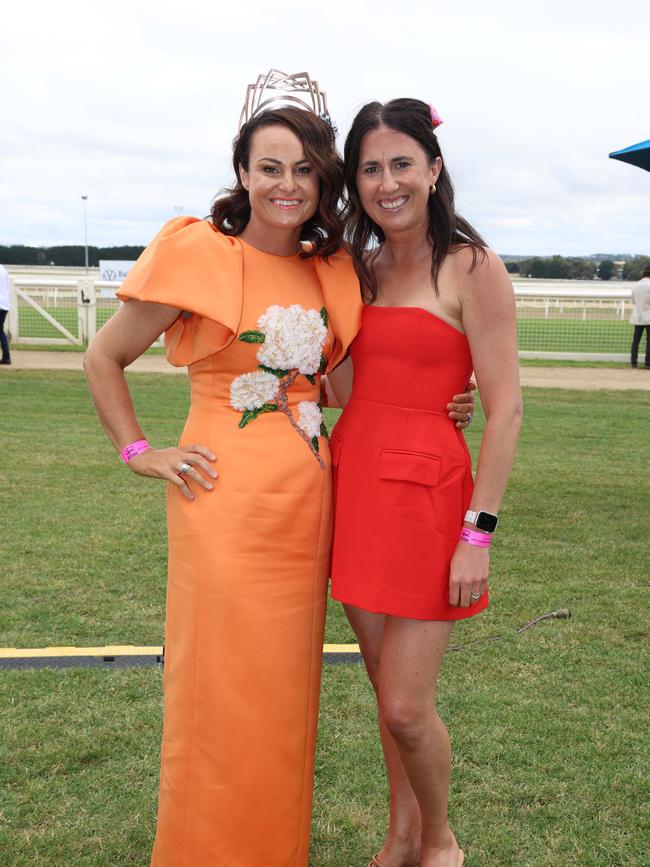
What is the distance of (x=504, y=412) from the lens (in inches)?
103

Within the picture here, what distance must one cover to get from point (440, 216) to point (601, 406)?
33.8ft

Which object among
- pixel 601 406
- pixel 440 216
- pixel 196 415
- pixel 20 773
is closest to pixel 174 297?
pixel 196 415

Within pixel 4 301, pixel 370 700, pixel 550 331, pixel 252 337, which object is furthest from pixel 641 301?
pixel 252 337

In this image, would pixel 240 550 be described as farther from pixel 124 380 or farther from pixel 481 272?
pixel 481 272

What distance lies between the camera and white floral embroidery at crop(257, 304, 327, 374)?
2594mm

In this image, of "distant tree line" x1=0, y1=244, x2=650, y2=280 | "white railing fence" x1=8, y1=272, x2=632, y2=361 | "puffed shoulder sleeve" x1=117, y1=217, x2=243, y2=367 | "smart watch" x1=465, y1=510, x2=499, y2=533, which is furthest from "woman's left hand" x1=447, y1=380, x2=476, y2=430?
"distant tree line" x1=0, y1=244, x2=650, y2=280

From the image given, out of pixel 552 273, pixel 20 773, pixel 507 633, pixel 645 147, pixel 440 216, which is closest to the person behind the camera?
pixel 440 216

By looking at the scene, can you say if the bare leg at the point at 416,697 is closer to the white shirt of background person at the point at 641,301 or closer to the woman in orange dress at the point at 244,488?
the woman in orange dress at the point at 244,488

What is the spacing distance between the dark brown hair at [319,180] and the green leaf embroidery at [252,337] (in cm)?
28

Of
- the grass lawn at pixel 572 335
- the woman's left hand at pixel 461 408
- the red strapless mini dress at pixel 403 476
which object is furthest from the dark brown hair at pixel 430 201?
the grass lawn at pixel 572 335

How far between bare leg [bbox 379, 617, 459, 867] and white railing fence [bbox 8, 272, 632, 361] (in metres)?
11.5

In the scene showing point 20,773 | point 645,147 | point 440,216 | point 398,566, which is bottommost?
point 20,773

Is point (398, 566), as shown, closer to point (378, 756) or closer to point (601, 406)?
point (378, 756)

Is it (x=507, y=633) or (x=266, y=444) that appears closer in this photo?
(x=266, y=444)
